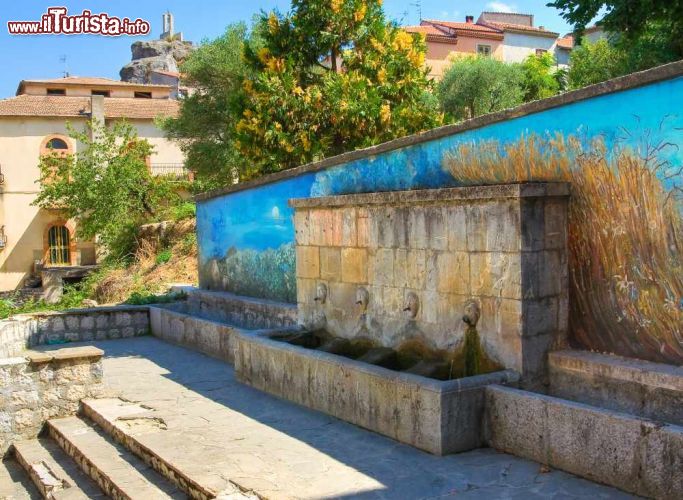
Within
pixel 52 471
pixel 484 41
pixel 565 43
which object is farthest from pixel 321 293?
pixel 565 43

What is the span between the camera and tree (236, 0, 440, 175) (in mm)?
14359

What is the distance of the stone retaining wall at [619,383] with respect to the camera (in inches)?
203

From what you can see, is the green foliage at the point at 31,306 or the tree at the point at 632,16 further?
the green foliage at the point at 31,306

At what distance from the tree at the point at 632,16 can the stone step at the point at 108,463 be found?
10.7 metres

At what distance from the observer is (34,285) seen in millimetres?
35219

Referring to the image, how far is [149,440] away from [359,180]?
4539 mm

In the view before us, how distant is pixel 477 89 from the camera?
107 feet

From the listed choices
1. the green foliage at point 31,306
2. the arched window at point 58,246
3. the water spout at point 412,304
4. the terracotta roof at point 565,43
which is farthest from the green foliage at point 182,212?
the terracotta roof at point 565,43

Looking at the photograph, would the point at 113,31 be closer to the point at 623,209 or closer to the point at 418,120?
the point at 418,120

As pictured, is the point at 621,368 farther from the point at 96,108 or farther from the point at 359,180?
the point at 96,108

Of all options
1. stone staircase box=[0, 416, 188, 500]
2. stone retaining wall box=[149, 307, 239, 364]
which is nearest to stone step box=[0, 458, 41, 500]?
stone staircase box=[0, 416, 188, 500]

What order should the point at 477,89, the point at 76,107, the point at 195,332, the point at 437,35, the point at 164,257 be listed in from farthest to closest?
the point at 437,35 → the point at 76,107 → the point at 477,89 → the point at 164,257 → the point at 195,332

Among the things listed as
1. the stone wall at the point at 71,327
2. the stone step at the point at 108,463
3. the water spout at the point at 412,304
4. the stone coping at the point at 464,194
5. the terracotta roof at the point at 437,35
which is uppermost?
the terracotta roof at the point at 437,35

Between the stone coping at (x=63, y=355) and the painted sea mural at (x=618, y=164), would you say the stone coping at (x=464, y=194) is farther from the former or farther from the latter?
the stone coping at (x=63, y=355)
